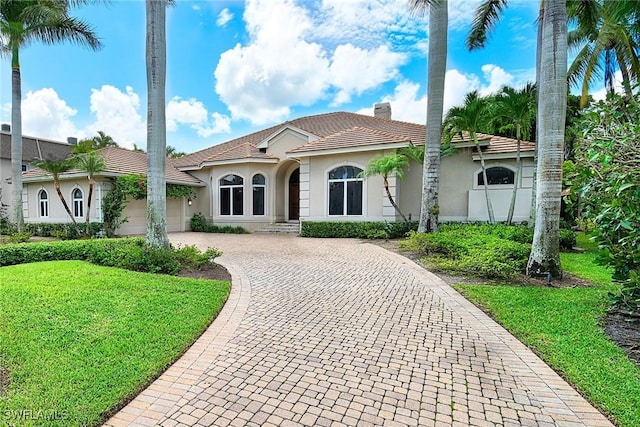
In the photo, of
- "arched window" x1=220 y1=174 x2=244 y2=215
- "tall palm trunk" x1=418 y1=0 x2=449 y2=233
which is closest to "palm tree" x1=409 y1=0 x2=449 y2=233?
"tall palm trunk" x1=418 y1=0 x2=449 y2=233

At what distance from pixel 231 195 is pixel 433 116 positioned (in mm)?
12883

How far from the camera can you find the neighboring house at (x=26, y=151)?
25.8 meters

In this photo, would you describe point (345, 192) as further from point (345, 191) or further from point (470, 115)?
point (470, 115)

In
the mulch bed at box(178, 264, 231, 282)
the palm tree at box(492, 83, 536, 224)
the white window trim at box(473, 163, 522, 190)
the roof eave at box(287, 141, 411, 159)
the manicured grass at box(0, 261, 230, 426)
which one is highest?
the palm tree at box(492, 83, 536, 224)

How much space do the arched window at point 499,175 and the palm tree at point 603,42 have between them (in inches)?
193

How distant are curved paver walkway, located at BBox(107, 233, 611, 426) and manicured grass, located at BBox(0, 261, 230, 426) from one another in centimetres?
30

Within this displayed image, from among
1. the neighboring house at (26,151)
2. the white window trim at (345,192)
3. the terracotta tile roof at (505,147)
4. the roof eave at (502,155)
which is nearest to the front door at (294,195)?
the white window trim at (345,192)

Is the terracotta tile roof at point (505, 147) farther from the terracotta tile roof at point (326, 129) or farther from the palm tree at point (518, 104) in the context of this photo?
the terracotta tile roof at point (326, 129)

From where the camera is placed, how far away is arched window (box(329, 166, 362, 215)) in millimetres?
16328

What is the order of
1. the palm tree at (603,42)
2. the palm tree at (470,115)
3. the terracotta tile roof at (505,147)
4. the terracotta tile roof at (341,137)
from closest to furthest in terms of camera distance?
the palm tree at (603,42) < the palm tree at (470,115) < the terracotta tile roof at (505,147) < the terracotta tile roof at (341,137)

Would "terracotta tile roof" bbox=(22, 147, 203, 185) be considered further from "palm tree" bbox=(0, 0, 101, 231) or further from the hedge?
"palm tree" bbox=(0, 0, 101, 231)

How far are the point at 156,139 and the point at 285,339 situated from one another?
22.3 feet

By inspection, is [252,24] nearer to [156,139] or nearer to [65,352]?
[156,139]

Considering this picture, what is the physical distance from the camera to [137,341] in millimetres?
4113
